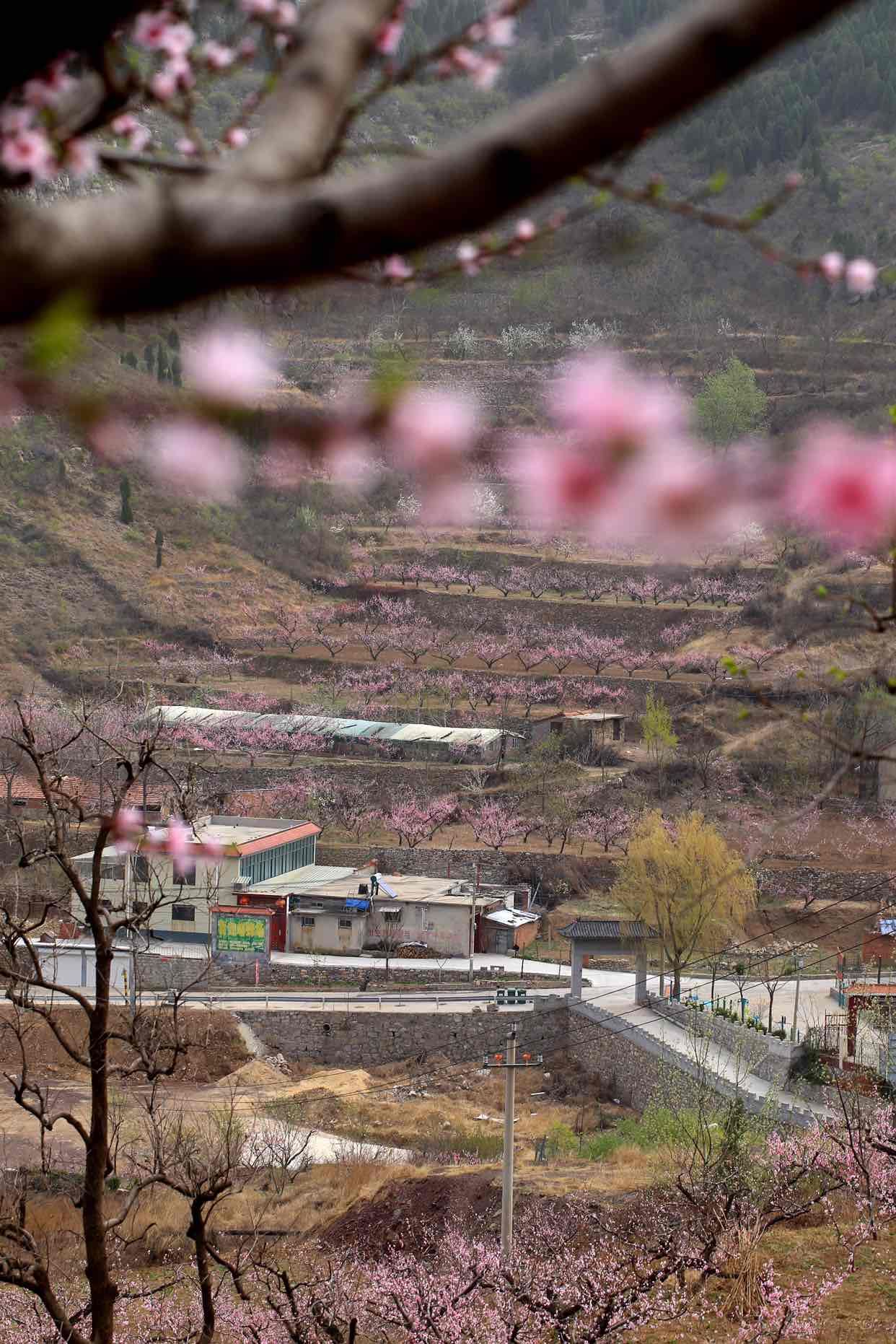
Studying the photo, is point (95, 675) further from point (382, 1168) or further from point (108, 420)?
point (108, 420)

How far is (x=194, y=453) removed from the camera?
179 centimetres

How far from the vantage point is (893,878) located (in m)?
32.2

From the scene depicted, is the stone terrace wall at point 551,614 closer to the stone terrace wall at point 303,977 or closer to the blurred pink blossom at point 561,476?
the stone terrace wall at point 303,977

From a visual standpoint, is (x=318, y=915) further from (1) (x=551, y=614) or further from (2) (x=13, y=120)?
(2) (x=13, y=120)

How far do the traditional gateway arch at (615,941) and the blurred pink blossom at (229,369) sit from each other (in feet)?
83.3

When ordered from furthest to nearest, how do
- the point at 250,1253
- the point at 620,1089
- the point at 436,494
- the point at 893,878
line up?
the point at 893,878
the point at 620,1089
the point at 250,1253
the point at 436,494

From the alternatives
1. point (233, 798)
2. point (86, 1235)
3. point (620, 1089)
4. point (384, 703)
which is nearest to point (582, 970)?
point (620, 1089)

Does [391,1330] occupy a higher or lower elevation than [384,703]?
lower

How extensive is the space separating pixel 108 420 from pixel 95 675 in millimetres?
47128

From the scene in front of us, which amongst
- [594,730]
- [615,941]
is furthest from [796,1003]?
[594,730]

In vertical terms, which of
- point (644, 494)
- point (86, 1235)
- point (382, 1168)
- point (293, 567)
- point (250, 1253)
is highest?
point (293, 567)

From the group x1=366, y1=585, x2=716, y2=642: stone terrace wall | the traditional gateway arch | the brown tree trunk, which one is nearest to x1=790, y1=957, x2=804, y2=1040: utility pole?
the traditional gateway arch

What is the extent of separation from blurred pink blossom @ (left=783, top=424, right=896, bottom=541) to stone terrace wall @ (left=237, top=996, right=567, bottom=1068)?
2463cm

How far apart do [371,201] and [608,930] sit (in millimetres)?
26750
